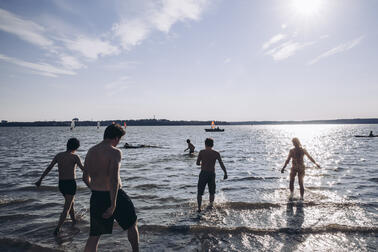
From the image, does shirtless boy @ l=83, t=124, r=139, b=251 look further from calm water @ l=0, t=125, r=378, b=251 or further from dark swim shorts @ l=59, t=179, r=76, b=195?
dark swim shorts @ l=59, t=179, r=76, b=195

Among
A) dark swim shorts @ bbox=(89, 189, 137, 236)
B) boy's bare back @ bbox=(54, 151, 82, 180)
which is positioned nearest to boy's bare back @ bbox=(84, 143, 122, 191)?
dark swim shorts @ bbox=(89, 189, 137, 236)

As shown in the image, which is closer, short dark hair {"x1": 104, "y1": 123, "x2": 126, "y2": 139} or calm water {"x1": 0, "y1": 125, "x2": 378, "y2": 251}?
short dark hair {"x1": 104, "y1": 123, "x2": 126, "y2": 139}

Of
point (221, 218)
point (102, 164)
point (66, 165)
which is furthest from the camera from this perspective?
point (221, 218)

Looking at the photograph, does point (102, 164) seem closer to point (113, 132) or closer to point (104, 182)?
point (104, 182)

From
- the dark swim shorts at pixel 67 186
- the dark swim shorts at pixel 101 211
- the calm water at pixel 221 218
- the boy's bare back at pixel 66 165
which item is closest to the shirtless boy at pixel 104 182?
the dark swim shorts at pixel 101 211

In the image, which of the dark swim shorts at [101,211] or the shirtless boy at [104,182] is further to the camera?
the dark swim shorts at [101,211]

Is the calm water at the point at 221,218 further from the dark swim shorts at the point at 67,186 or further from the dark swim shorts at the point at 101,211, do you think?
the dark swim shorts at the point at 101,211

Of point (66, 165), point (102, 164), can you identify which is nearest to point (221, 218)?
point (66, 165)

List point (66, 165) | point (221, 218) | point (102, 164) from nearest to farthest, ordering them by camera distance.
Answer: point (102, 164), point (66, 165), point (221, 218)

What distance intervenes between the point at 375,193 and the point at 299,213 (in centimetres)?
527

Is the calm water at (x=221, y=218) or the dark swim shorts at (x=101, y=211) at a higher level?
the dark swim shorts at (x=101, y=211)

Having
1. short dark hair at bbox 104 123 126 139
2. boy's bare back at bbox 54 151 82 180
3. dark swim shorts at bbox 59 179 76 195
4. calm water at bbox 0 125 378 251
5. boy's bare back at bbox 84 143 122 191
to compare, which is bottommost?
calm water at bbox 0 125 378 251

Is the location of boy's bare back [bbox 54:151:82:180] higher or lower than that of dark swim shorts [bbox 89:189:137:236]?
higher

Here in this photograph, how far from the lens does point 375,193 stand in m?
10.3
